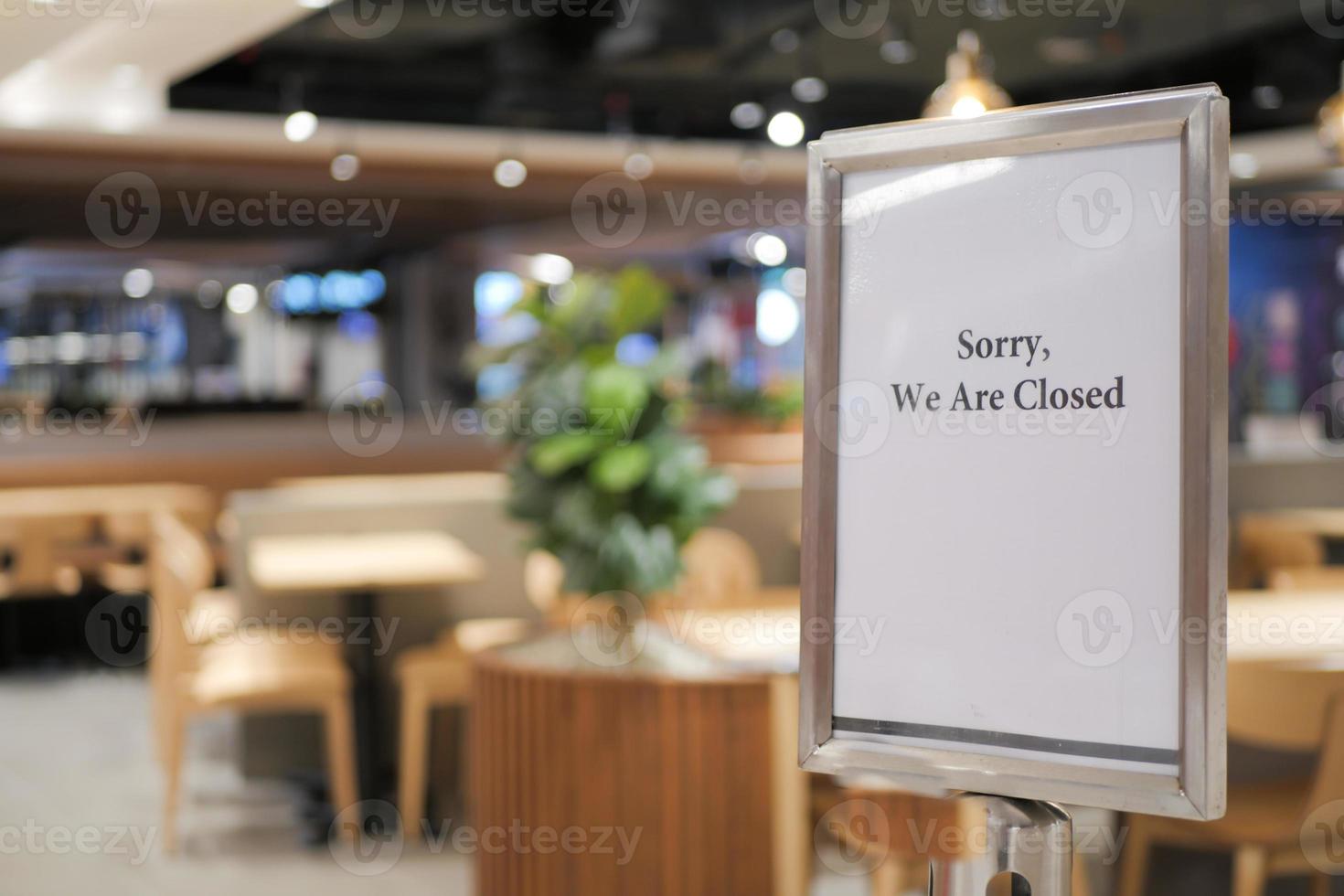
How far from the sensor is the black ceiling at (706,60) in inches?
288

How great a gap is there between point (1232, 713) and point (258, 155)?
8.08 metres

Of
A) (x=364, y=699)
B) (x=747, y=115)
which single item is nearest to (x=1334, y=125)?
(x=364, y=699)

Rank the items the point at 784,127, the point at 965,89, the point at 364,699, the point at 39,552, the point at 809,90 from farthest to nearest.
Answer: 1. the point at 809,90
2. the point at 39,552
3. the point at 784,127
4. the point at 364,699
5. the point at 965,89

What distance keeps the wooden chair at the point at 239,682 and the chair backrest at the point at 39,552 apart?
289 cm

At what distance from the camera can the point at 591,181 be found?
10.8 m

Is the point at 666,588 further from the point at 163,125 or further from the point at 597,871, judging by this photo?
the point at 163,125

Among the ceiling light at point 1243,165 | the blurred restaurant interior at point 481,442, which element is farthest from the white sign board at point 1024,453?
the ceiling light at point 1243,165

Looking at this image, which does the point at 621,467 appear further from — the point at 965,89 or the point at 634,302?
the point at 965,89

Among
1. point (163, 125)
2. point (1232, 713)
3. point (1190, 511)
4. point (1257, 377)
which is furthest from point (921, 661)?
point (1257, 377)

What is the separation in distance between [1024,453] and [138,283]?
38.7 feet

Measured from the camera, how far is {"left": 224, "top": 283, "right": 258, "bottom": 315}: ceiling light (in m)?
12.4

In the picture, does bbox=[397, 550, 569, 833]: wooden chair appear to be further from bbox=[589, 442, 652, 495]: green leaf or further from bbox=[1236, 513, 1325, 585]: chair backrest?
bbox=[1236, 513, 1325, 585]: chair backrest

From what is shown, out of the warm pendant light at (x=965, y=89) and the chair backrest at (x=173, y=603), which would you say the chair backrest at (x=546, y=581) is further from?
the warm pendant light at (x=965, y=89)

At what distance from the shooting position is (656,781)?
3174mm
